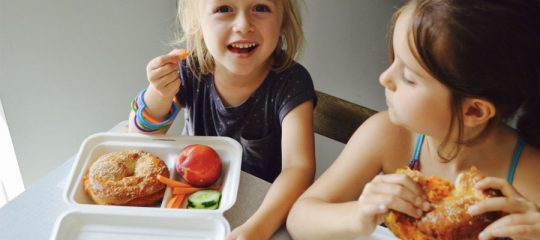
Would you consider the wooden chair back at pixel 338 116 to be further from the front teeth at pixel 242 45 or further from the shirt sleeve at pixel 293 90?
the front teeth at pixel 242 45

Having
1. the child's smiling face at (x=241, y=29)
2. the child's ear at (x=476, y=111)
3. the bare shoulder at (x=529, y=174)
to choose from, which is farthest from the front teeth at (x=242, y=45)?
the bare shoulder at (x=529, y=174)

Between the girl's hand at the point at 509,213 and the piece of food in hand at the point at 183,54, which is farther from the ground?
the piece of food in hand at the point at 183,54

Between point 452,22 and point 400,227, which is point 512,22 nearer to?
point 452,22

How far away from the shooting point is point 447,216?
0.80 meters

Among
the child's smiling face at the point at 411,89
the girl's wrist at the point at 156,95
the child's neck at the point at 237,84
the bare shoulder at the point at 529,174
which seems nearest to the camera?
the child's smiling face at the point at 411,89

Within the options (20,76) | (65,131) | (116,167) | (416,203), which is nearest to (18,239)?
(116,167)

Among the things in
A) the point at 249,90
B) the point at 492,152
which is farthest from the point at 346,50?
the point at 492,152

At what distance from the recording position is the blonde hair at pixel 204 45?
1.45m

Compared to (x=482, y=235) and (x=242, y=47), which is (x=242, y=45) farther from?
(x=482, y=235)

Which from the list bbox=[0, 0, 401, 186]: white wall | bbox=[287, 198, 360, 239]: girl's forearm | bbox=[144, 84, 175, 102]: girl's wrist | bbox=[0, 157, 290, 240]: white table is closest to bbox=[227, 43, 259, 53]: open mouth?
bbox=[144, 84, 175, 102]: girl's wrist

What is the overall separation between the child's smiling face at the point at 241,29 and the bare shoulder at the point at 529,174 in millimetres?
643

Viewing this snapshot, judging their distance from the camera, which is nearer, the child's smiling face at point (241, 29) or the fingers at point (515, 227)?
the fingers at point (515, 227)

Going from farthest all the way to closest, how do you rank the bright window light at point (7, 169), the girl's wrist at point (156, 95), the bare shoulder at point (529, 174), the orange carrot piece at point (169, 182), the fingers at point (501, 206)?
the bright window light at point (7, 169)
the girl's wrist at point (156, 95)
the orange carrot piece at point (169, 182)
the bare shoulder at point (529, 174)
the fingers at point (501, 206)

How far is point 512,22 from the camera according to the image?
843 mm
